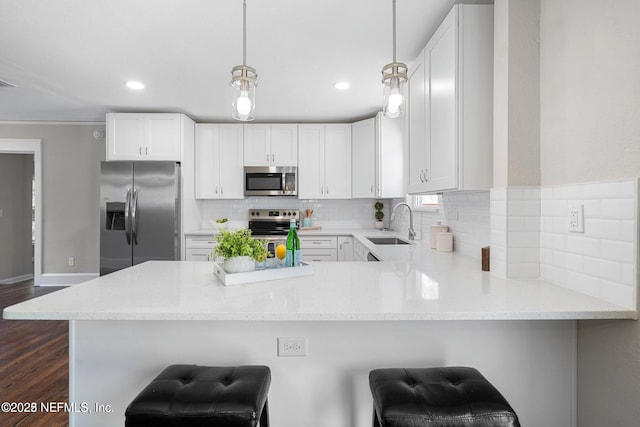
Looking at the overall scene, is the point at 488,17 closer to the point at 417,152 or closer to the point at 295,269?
the point at 417,152

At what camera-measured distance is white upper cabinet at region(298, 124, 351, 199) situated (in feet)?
14.6

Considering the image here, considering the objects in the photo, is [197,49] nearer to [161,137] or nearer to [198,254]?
[161,137]

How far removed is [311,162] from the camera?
4449 mm

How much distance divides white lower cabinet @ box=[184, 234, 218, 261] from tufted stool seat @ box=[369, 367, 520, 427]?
3.31m

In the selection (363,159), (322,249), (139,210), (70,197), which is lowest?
(322,249)

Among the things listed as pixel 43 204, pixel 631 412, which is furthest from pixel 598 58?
pixel 43 204

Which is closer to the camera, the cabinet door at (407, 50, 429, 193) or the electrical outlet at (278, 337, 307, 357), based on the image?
the electrical outlet at (278, 337, 307, 357)

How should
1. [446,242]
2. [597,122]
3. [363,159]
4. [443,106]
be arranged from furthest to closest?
[363,159] < [446,242] < [443,106] < [597,122]

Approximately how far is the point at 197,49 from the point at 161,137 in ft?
5.95

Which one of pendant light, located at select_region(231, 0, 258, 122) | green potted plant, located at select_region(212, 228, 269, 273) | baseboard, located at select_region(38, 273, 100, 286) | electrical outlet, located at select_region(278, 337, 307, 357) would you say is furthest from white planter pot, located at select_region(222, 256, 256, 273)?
baseboard, located at select_region(38, 273, 100, 286)

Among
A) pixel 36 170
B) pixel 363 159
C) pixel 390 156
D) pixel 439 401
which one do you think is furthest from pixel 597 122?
pixel 36 170

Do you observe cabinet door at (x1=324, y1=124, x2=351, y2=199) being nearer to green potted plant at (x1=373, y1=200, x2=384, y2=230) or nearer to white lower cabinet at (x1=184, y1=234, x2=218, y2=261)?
green potted plant at (x1=373, y1=200, x2=384, y2=230)

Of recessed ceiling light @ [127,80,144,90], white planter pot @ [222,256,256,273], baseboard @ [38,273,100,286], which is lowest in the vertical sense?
baseboard @ [38,273,100,286]

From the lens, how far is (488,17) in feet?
5.93
